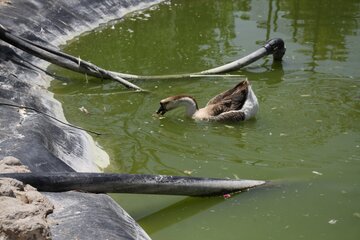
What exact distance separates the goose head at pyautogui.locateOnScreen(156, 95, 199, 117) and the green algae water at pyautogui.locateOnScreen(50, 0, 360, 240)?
21 cm

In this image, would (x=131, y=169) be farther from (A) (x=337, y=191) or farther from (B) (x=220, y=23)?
(B) (x=220, y=23)

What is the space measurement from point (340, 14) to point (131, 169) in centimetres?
1060

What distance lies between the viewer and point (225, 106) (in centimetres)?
960

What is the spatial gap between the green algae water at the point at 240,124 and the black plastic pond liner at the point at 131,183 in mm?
158

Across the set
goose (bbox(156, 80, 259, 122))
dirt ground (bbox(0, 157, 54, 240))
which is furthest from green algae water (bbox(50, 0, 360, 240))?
dirt ground (bbox(0, 157, 54, 240))

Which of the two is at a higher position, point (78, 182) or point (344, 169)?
point (78, 182)

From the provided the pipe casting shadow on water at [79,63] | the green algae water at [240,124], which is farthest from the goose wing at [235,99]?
the pipe casting shadow on water at [79,63]

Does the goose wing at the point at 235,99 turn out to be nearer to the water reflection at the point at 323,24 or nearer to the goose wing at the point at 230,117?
the goose wing at the point at 230,117

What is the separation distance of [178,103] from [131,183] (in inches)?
142

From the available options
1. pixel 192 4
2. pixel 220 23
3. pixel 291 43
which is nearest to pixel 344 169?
pixel 291 43

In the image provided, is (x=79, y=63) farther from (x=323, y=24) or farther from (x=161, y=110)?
(x=323, y=24)

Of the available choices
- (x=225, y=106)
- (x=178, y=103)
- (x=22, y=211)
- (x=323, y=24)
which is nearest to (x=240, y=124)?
(x=225, y=106)

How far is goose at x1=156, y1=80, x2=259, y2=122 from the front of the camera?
9383 millimetres

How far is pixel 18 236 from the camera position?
4.38 m
